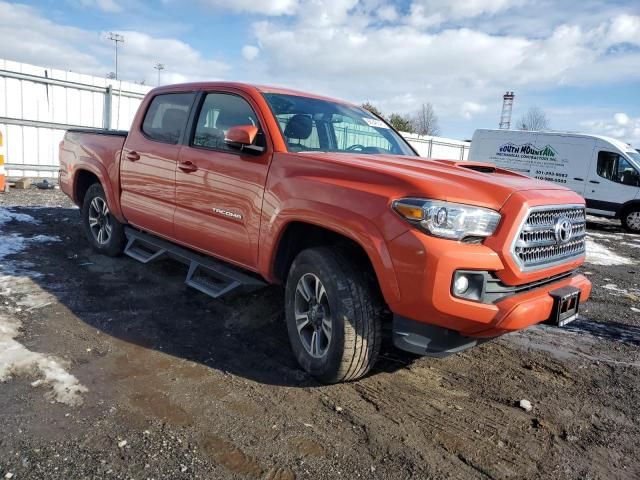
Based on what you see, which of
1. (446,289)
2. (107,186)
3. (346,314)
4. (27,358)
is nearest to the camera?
(446,289)

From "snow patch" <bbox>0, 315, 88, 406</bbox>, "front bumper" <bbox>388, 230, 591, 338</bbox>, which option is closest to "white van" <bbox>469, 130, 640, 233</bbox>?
"front bumper" <bbox>388, 230, 591, 338</bbox>

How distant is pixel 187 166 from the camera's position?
13.9 ft

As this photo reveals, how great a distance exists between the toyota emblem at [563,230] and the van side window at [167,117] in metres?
3.15

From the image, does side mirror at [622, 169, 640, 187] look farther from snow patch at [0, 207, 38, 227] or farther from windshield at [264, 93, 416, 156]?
snow patch at [0, 207, 38, 227]

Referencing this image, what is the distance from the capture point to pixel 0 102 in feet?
38.0

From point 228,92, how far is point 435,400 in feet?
9.42

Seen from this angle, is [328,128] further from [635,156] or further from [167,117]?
[635,156]

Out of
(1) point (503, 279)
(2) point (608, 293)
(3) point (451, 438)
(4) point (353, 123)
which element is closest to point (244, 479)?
(3) point (451, 438)

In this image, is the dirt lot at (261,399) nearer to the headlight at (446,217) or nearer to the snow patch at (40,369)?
the snow patch at (40,369)

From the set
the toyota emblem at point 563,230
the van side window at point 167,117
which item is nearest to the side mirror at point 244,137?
the van side window at point 167,117

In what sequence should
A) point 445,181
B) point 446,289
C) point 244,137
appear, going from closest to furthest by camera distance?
point 446,289
point 445,181
point 244,137

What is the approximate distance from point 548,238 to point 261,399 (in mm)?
1982

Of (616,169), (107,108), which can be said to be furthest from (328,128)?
(616,169)

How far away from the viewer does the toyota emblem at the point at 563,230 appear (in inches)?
120
